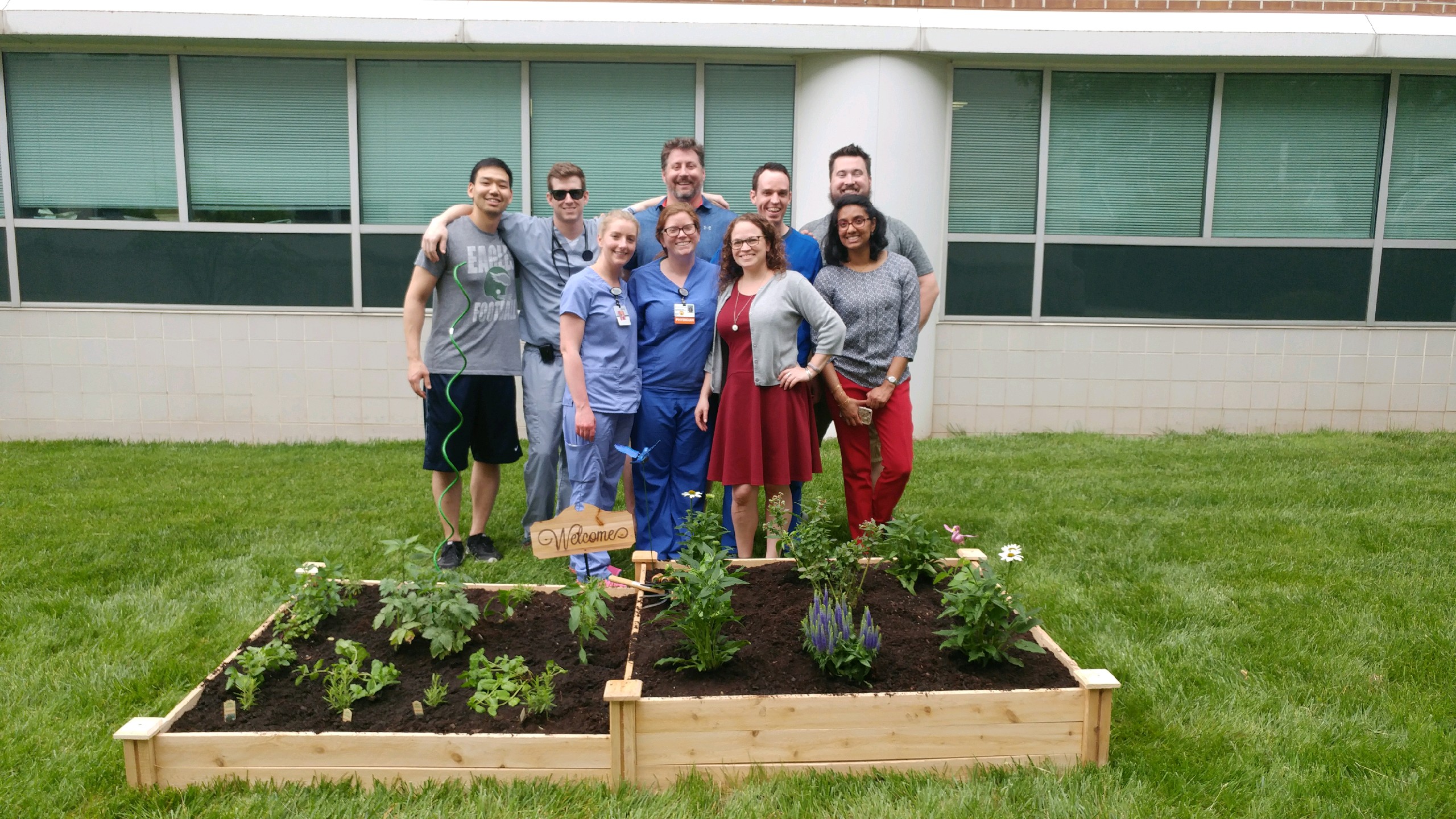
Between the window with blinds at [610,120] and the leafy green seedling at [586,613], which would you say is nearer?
the leafy green seedling at [586,613]

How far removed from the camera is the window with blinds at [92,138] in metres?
7.63

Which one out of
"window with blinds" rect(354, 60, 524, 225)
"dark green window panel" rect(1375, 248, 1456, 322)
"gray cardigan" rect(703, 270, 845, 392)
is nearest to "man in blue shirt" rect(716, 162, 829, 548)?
"gray cardigan" rect(703, 270, 845, 392)

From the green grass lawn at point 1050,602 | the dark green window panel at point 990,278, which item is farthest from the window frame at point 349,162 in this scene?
the dark green window panel at point 990,278

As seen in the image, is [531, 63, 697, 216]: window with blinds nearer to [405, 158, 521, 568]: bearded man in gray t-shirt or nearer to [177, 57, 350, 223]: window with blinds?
[177, 57, 350, 223]: window with blinds

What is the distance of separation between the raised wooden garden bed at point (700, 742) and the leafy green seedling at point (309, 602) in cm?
55

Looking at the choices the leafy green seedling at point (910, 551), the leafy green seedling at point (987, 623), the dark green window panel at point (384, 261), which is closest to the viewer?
the leafy green seedling at point (987, 623)

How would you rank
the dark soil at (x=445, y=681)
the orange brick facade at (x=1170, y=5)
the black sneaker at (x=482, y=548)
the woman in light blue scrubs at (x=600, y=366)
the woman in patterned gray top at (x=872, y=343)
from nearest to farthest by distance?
the dark soil at (x=445, y=681) → the woman in light blue scrubs at (x=600, y=366) → the woman in patterned gray top at (x=872, y=343) → the black sneaker at (x=482, y=548) → the orange brick facade at (x=1170, y=5)

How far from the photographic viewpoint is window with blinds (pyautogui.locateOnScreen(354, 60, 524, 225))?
7703 millimetres

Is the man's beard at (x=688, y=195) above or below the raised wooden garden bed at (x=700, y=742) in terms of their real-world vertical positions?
above

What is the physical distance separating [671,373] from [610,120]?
4.07 metres

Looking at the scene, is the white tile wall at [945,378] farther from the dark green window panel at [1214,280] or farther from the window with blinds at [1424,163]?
the window with blinds at [1424,163]

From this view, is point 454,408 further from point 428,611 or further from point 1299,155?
point 1299,155

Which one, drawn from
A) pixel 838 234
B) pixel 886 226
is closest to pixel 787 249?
pixel 838 234

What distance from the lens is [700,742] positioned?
8.99 ft
